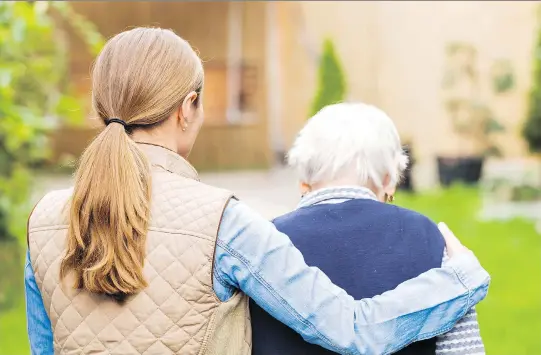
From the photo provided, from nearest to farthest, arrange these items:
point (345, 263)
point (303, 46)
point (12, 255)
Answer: point (345, 263), point (12, 255), point (303, 46)

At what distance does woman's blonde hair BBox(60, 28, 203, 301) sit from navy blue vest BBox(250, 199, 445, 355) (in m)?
0.41

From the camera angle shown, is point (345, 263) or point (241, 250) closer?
point (241, 250)

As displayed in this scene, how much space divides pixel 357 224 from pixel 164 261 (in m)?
0.55

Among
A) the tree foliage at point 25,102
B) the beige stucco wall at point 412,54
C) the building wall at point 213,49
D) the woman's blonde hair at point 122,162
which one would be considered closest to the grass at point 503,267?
the tree foliage at point 25,102

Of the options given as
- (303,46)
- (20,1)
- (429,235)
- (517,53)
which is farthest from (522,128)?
(429,235)

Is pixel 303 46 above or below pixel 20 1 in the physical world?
below

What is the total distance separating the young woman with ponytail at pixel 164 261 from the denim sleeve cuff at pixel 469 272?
0.5 inches

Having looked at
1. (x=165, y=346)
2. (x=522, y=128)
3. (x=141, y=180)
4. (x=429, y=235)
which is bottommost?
(x=522, y=128)

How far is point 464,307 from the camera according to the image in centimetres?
195

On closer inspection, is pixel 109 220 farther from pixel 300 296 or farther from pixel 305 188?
pixel 305 188

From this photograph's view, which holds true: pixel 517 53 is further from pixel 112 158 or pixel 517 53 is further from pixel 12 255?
pixel 112 158

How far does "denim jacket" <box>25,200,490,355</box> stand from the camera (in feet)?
5.92

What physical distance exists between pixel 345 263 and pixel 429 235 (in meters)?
0.23

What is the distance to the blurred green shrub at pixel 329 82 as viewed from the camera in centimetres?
1562
